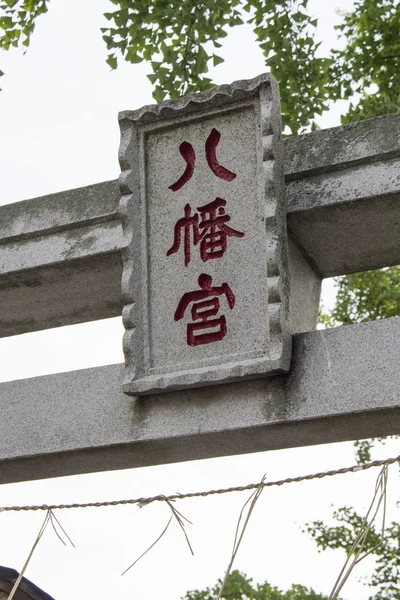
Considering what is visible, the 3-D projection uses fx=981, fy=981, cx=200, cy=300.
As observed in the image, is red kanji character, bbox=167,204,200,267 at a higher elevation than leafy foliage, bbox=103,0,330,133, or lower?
lower

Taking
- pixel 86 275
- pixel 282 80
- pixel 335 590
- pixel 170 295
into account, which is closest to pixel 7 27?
pixel 282 80

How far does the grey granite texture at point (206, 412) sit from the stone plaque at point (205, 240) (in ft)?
0.30

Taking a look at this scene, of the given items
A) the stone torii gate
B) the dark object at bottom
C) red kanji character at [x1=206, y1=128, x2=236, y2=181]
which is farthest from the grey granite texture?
red kanji character at [x1=206, y1=128, x2=236, y2=181]

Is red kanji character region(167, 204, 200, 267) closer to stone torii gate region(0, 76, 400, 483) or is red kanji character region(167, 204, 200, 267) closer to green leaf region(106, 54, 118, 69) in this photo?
stone torii gate region(0, 76, 400, 483)

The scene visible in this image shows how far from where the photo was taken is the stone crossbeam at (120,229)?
3.17 meters

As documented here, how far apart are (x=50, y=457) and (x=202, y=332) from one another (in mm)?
706

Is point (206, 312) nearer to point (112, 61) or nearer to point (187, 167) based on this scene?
point (187, 167)

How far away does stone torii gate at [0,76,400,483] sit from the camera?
2990mm

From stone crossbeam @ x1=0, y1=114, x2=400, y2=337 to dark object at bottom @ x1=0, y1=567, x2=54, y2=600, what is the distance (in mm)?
1059

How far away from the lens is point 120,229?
11.5ft

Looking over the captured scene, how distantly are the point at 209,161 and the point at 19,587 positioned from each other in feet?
5.06

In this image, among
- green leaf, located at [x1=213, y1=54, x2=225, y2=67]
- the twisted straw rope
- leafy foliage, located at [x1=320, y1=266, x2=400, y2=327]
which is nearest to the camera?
the twisted straw rope

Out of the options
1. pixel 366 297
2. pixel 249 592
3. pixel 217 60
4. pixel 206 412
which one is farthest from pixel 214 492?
pixel 249 592

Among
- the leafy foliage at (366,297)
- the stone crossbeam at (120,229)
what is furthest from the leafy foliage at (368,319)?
the stone crossbeam at (120,229)
